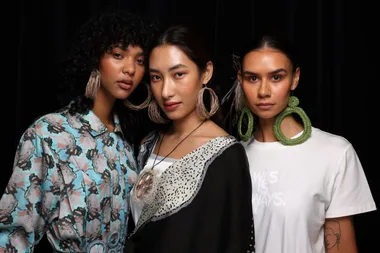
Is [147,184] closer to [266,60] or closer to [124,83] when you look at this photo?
[124,83]

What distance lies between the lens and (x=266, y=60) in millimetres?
1617

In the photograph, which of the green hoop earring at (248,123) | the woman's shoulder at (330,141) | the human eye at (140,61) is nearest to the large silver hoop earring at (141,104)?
the human eye at (140,61)

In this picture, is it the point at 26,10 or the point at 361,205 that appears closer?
the point at 361,205

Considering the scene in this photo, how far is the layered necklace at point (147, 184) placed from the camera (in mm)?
1596

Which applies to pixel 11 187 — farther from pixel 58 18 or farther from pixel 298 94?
pixel 298 94

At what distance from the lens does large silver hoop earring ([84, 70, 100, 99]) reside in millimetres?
1721

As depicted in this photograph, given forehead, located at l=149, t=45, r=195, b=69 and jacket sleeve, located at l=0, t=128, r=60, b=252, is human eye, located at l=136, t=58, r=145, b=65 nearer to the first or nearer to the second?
forehead, located at l=149, t=45, r=195, b=69

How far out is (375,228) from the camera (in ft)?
6.64

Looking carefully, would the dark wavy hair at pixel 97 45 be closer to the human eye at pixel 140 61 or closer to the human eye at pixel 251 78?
the human eye at pixel 140 61

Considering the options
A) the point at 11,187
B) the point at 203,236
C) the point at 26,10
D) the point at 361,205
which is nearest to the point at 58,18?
the point at 26,10

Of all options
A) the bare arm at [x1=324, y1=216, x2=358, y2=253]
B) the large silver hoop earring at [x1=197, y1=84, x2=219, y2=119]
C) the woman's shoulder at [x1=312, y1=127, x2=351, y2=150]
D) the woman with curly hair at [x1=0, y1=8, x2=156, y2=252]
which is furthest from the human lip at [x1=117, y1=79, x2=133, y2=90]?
the bare arm at [x1=324, y1=216, x2=358, y2=253]

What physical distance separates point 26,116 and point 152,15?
65 cm

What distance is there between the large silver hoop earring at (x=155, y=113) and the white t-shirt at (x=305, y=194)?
1.24 ft

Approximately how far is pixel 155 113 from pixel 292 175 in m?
0.50
